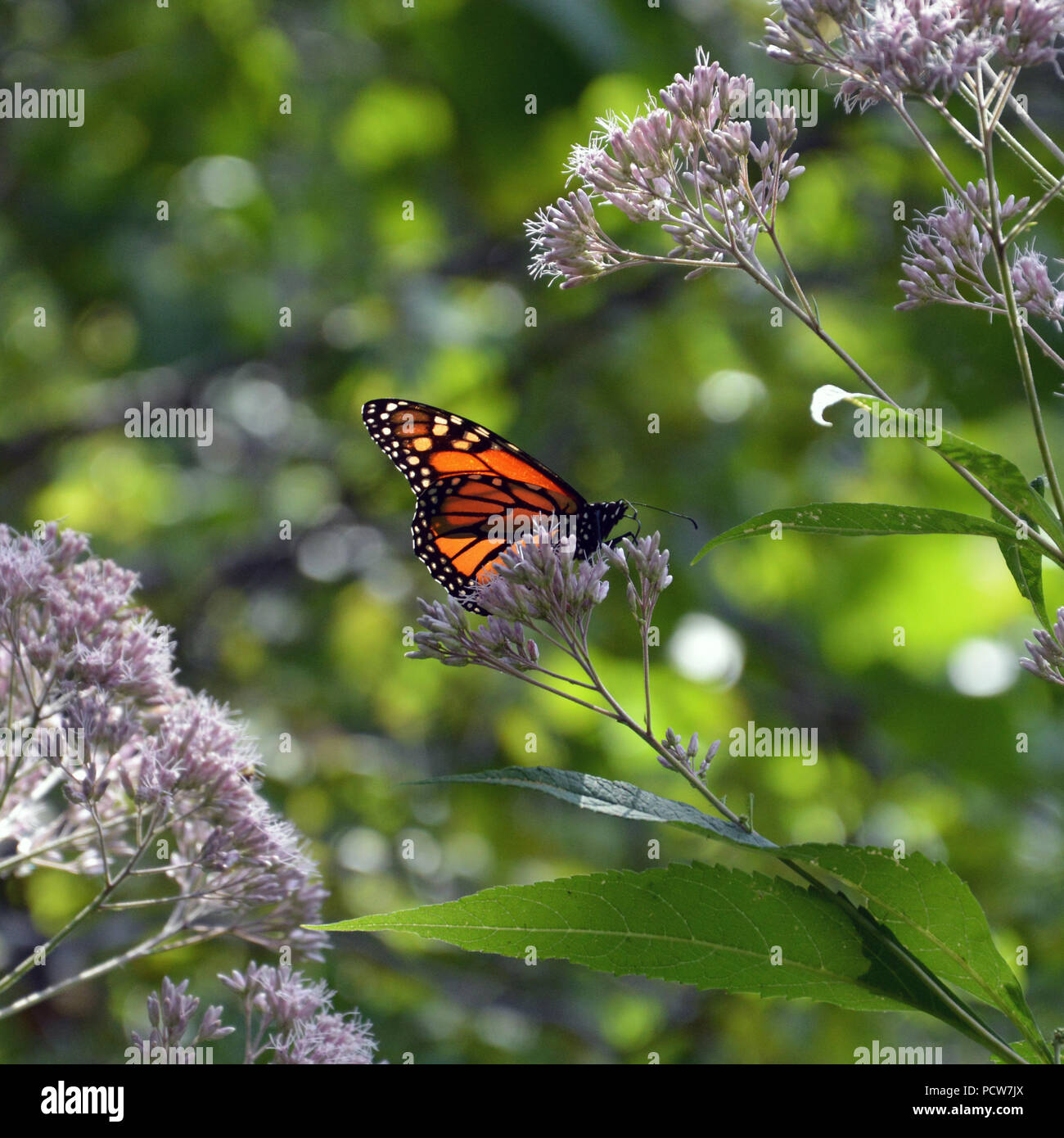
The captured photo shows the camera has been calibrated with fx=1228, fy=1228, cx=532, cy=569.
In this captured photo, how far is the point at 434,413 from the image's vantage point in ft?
9.58

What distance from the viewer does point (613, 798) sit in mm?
1339

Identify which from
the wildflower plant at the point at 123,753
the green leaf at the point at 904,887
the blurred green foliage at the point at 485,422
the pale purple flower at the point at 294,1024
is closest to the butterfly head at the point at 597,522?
the wildflower plant at the point at 123,753

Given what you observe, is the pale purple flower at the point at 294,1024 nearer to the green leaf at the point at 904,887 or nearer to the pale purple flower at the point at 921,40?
the green leaf at the point at 904,887

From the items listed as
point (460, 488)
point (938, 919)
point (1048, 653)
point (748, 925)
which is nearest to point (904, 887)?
point (938, 919)

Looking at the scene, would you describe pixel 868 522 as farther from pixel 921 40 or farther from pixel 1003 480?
pixel 921 40

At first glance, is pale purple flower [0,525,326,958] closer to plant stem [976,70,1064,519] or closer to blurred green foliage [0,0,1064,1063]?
plant stem [976,70,1064,519]

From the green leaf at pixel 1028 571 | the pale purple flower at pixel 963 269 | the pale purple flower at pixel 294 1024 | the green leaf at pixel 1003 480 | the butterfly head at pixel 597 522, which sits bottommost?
the pale purple flower at pixel 294 1024

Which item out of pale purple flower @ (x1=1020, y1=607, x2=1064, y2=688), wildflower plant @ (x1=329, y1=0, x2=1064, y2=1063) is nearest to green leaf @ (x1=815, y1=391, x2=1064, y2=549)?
wildflower plant @ (x1=329, y1=0, x2=1064, y2=1063)

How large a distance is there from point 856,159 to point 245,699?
424 centimetres

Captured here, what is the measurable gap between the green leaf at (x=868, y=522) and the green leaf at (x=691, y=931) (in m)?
0.38

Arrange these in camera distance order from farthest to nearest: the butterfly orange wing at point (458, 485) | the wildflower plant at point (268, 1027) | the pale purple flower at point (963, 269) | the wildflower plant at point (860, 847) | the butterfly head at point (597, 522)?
the butterfly orange wing at point (458, 485), the butterfly head at point (597, 522), the wildflower plant at point (268, 1027), the pale purple flower at point (963, 269), the wildflower plant at point (860, 847)

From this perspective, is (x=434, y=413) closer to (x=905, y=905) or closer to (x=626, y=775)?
(x=905, y=905)

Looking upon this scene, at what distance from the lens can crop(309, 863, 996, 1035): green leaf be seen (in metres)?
1.37

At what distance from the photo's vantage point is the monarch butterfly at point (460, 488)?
9.82 ft
